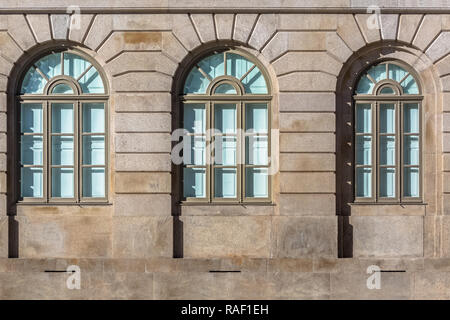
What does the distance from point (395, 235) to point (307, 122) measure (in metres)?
3.37

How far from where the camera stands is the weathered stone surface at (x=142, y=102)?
52.1ft

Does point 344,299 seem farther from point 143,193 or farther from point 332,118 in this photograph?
point 143,193

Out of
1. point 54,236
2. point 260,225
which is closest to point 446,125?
point 260,225

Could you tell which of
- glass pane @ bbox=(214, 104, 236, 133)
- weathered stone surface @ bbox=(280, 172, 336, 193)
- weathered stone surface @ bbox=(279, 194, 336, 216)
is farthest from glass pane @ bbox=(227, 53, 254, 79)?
weathered stone surface @ bbox=(279, 194, 336, 216)

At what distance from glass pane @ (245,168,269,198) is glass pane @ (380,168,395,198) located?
2.75 m

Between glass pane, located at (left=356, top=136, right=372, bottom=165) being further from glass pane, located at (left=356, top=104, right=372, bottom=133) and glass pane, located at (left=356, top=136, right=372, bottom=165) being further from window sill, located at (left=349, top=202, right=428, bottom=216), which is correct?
window sill, located at (left=349, top=202, right=428, bottom=216)

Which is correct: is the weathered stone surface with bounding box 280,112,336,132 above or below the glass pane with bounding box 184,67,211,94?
below

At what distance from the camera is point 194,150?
53.4 feet

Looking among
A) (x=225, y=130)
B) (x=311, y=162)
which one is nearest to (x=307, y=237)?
(x=311, y=162)

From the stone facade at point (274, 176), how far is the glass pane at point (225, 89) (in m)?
0.92

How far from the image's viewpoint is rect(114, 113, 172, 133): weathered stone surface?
626 inches

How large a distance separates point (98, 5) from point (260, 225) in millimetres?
6396

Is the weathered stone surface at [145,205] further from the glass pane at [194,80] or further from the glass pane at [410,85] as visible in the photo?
the glass pane at [410,85]

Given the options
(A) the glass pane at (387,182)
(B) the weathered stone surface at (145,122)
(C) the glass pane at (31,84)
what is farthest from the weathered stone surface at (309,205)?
(C) the glass pane at (31,84)
